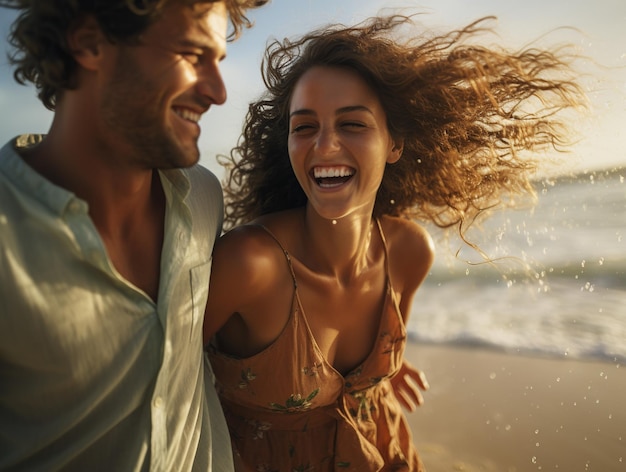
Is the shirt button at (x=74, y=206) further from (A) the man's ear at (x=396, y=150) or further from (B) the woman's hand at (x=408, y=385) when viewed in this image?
(B) the woman's hand at (x=408, y=385)

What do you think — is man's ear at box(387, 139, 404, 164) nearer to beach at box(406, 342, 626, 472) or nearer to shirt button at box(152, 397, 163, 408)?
shirt button at box(152, 397, 163, 408)

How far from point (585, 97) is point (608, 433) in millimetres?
2181

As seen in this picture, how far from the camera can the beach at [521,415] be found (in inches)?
146

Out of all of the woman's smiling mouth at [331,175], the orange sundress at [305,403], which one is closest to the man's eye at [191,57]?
the woman's smiling mouth at [331,175]

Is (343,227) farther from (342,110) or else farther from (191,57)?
(191,57)

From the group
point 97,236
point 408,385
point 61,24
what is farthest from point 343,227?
point 61,24

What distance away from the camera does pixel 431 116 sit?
3096 mm

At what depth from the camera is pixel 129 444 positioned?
1900mm

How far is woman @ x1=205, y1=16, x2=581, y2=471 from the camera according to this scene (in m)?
2.70

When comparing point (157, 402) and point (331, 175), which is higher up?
point (331, 175)

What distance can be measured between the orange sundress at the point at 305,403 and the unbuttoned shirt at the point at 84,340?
1.89 ft

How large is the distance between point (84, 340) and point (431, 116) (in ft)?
6.85

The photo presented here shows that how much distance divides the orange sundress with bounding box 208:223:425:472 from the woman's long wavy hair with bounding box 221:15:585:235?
0.79m

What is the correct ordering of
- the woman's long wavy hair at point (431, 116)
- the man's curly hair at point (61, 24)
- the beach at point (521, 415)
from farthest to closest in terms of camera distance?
the beach at point (521, 415) < the woman's long wavy hair at point (431, 116) < the man's curly hair at point (61, 24)
